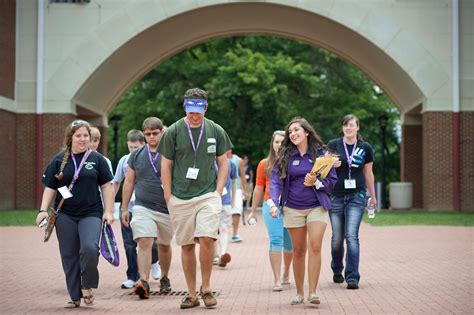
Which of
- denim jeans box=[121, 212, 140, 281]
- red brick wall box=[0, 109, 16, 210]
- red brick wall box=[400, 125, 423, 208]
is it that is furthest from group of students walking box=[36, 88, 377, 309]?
red brick wall box=[400, 125, 423, 208]

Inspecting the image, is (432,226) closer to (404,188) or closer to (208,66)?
(404,188)

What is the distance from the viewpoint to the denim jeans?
10.4m

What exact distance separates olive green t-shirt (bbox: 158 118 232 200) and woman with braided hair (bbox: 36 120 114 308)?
0.78 meters

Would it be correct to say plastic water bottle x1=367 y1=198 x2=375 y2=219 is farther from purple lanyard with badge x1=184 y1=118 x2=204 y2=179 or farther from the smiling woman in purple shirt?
purple lanyard with badge x1=184 y1=118 x2=204 y2=179

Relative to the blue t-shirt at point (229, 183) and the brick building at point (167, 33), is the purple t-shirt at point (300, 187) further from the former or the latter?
the brick building at point (167, 33)

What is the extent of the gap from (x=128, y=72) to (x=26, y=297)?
22.6 metres

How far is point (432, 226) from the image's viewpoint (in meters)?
21.3

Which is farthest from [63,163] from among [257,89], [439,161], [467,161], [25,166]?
[257,89]

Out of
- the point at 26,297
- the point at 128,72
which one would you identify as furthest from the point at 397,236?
the point at 128,72

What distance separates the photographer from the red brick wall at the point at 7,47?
2758 cm

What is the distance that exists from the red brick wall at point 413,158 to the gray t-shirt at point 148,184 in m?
24.4

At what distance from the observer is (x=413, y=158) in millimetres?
33500

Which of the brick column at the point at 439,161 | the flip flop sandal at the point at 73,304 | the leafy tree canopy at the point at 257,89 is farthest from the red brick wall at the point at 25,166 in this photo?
the flip flop sandal at the point at 73,304

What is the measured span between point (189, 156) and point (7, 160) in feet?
68.6
